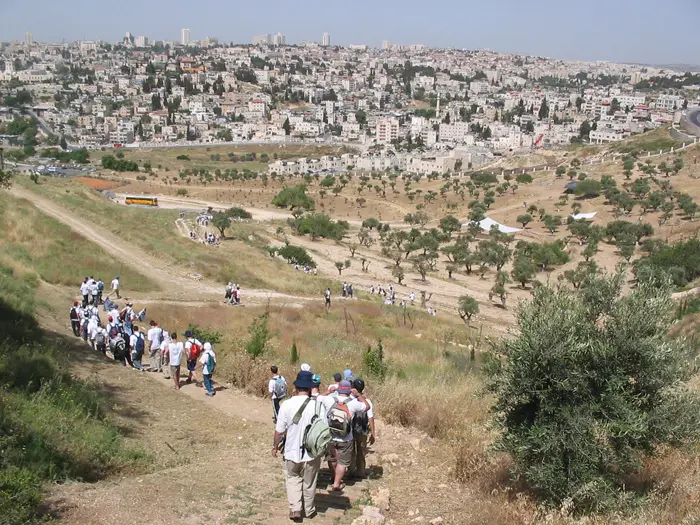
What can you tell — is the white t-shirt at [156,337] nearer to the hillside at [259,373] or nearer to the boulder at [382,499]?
the hillside at [259,373]

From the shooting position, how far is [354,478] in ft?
19.1

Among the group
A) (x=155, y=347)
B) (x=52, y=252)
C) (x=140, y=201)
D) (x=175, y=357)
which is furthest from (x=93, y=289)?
(x=140, y=201)

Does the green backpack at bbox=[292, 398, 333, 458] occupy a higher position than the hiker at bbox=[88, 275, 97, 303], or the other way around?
the green backpack at bbox=[292, 398, 333, 458]

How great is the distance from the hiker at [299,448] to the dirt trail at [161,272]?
13643 millimetres

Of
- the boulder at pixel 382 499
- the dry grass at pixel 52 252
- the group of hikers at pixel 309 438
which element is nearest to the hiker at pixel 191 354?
the group of hikers at pixel 309 438

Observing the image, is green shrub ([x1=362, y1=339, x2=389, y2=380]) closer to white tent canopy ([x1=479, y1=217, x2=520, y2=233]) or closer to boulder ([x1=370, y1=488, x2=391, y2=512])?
boulder ([x1=370, y1=488, x2=391, y2=512])

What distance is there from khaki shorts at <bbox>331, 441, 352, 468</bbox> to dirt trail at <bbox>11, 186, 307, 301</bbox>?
522 inches

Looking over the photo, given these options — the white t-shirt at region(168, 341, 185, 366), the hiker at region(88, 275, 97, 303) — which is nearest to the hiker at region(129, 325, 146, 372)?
the white t-shirt at region(168, 341, 185, 366)

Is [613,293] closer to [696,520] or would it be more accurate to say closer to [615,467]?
[615,467]

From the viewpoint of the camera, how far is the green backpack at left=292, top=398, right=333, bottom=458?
4.77m

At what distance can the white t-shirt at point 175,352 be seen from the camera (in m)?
8.99

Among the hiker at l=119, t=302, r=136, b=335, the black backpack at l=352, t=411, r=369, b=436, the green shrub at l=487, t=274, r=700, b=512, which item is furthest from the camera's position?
the hiker at l=119, t=302, r=136, b=335

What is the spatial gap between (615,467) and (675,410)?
607 millimetres

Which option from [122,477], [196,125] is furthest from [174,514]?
[196,125]
